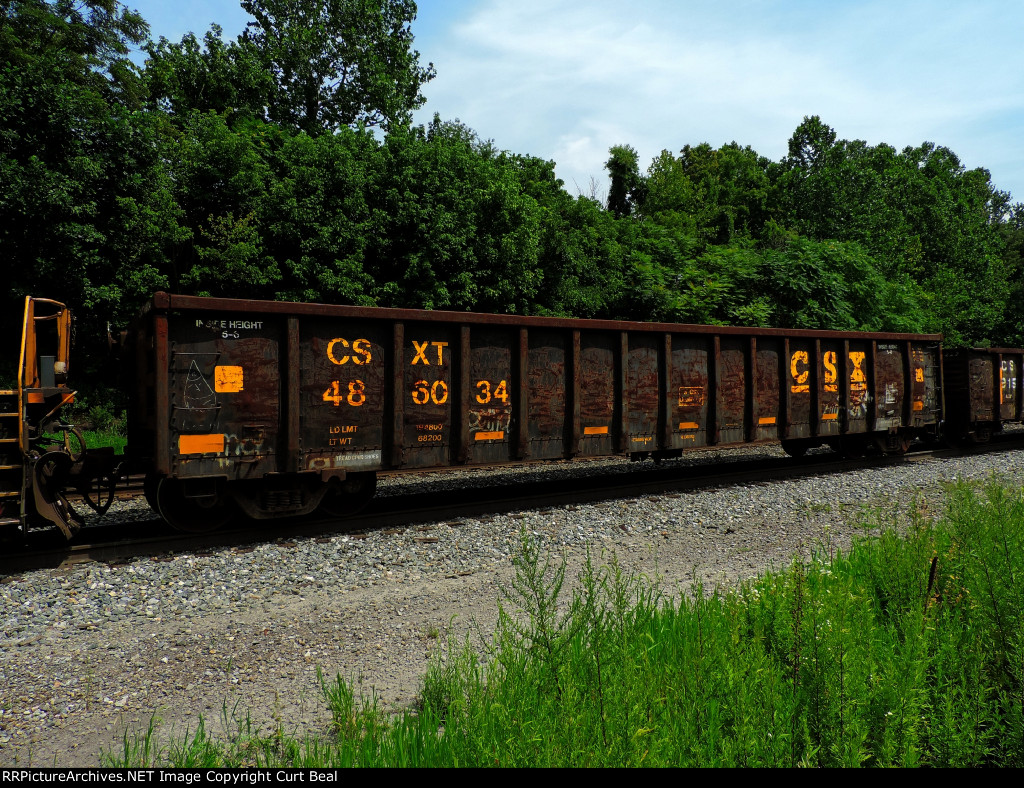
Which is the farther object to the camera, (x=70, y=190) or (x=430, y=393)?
(x=70, y=190)

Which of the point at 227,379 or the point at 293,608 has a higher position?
the point at 227,379

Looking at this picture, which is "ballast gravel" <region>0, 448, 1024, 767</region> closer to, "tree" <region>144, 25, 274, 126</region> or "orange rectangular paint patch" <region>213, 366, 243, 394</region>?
"orange rectangular paint patch" <region>213, 366, 243, 394</region>

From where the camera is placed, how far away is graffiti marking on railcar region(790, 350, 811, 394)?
12.9m

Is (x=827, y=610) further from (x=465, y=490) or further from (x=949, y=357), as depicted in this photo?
(x=949, y=357)

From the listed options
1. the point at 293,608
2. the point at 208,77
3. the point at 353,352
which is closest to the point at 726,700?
the point at 293,608

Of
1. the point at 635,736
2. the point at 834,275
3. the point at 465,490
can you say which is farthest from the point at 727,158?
the point at 635,736

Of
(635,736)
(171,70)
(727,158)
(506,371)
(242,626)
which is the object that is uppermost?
(727,158)

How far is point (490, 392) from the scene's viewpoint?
9.52 meters

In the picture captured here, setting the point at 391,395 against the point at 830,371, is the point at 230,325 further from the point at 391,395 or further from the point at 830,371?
the point at 830,371

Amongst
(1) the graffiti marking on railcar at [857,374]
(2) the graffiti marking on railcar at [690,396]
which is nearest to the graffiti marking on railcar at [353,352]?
(2) the graffiti marking on railcar at [690,396]

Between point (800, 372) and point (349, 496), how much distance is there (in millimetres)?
9246
